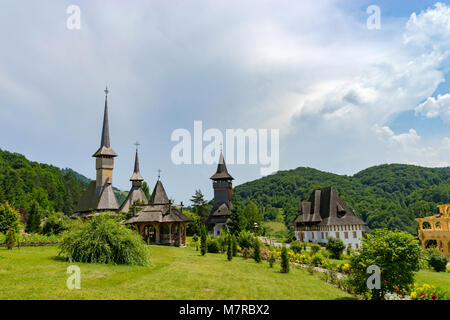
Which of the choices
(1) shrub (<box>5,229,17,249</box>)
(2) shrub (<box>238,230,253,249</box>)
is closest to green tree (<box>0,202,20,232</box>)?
(1) shrub (<box>5,229,17,249</box>)

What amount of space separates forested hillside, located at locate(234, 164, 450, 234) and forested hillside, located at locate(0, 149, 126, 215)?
58.9 metres

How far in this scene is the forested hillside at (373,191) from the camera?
86.4 m

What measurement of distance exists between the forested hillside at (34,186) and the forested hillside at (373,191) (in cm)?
5894

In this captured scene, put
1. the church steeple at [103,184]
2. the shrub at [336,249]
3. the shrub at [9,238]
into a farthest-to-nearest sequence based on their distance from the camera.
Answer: the church steeple at [103,184] < the shrub at [336,249] < the shrub at [9,238]

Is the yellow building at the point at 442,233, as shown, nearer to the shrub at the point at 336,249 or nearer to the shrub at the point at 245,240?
the shrub at the point at 336,249

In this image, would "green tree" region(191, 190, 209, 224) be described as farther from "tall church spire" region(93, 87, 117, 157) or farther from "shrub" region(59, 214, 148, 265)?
"shrub" region(59, 214, 148, 265)

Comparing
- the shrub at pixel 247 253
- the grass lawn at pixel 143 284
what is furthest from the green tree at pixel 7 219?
the shrub at pixel 247 253

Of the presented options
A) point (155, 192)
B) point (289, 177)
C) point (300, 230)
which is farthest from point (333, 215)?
point (289, 177)

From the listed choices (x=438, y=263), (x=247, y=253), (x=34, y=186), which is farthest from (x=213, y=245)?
(x=34, y=186)

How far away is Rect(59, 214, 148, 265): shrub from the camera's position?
55.5 ft

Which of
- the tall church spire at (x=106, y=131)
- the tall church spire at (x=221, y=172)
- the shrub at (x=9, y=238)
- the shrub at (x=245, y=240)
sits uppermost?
the tall church spire at (x=106, y=131)

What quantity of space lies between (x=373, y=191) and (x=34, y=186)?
355 feet
